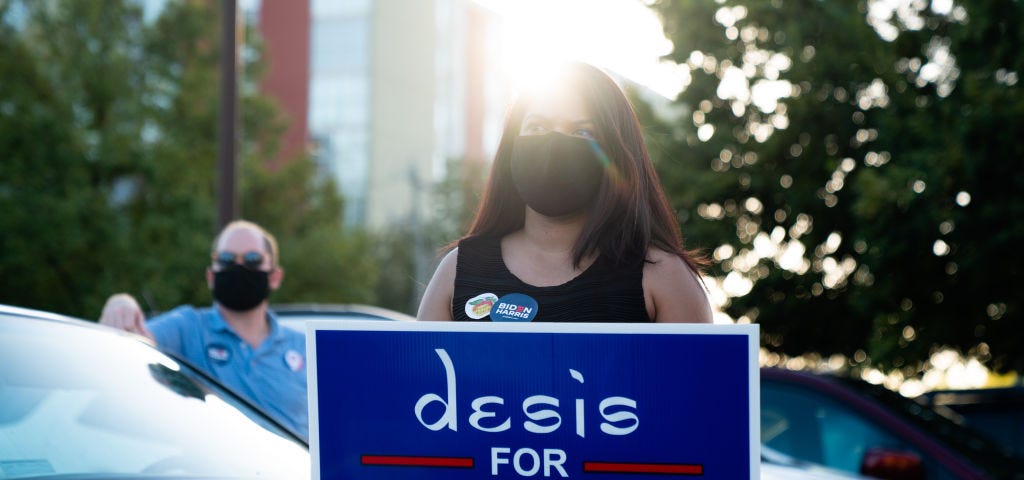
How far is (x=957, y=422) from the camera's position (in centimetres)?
611

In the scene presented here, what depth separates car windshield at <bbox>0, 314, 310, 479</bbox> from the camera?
9.04ft

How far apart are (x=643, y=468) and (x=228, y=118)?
33.3ft

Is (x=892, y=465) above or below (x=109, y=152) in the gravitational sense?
below

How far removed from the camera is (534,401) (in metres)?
2.32

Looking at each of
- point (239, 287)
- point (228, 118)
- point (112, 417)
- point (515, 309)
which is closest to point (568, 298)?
point (515, 309)

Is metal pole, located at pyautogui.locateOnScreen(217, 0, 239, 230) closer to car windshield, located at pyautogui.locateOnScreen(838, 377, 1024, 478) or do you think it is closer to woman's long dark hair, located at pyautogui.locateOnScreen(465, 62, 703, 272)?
car windshield, located at pyautogui.locateOnScreen(838, 377, 1024, 478)

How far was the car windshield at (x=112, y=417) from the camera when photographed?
2.75 meters

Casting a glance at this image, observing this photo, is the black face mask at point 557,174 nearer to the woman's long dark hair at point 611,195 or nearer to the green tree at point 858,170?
the woman's long dark hair at point 611,195

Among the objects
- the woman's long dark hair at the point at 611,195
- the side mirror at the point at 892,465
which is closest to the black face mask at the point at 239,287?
the woman's long dark hair at the point at 611,195

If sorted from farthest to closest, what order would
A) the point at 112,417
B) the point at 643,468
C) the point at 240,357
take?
the point at 240,357 → the point at 112,417 → the point at 643,468

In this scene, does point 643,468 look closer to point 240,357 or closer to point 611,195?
point 611,195

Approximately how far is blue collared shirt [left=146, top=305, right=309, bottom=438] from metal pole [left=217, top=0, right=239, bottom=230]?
6805 millimetres

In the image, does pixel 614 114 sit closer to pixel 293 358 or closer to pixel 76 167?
pixel 293 358

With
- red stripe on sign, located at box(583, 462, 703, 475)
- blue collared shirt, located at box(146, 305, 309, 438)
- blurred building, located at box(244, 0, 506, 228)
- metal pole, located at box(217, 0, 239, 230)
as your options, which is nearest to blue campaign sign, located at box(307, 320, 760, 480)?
red stripe on sign, located at box(583, 462, 703, 475)
